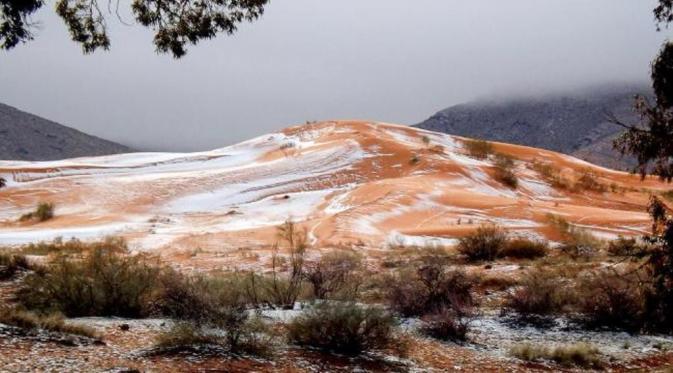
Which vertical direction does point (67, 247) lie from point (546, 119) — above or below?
below

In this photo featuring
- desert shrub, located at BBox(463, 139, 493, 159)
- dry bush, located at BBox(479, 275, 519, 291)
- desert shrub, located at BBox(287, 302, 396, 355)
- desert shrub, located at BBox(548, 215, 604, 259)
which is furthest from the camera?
desert shrub, located at BBox(463, 139, 493, 159)

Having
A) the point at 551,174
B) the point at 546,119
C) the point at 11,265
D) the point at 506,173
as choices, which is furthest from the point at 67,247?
the point at 546,119

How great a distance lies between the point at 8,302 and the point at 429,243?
13.9 metres

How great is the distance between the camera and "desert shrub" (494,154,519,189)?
35.5 metres

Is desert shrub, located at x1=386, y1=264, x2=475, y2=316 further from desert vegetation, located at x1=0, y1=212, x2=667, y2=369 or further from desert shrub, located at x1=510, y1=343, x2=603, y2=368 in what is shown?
desert shrub, located at x1=510, y1=343, x2=603, y2=368

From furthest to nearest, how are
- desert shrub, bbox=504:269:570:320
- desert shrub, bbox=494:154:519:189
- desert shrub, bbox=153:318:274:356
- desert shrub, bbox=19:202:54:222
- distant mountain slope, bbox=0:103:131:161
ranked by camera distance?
distant mountain slope, bbox=0:103:131:161 < desert shrub, bbox=494:154:519:189 < desert shrub, bbox=19:202:54:222 < desert shrub, bbox=504:269:570:320 < desert shrub, bbox=153:318:274:356

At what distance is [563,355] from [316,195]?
889 inches

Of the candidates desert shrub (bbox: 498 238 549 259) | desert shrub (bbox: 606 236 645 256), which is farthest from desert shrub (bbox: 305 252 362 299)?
desert shrub (bbox: 498 238 549 259)

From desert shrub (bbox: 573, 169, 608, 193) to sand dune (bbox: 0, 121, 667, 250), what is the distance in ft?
1.19

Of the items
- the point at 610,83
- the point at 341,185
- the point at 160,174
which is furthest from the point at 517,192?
the point at 610,83

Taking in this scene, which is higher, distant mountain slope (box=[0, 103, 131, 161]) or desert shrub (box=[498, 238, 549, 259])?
distant mountain slope (box=[0, 103, 131, 161])

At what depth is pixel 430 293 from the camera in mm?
12578

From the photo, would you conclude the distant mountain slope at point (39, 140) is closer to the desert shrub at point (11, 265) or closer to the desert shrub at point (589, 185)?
the desert shrub at point (589, 185)

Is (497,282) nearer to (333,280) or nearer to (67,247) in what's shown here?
(333,280)
